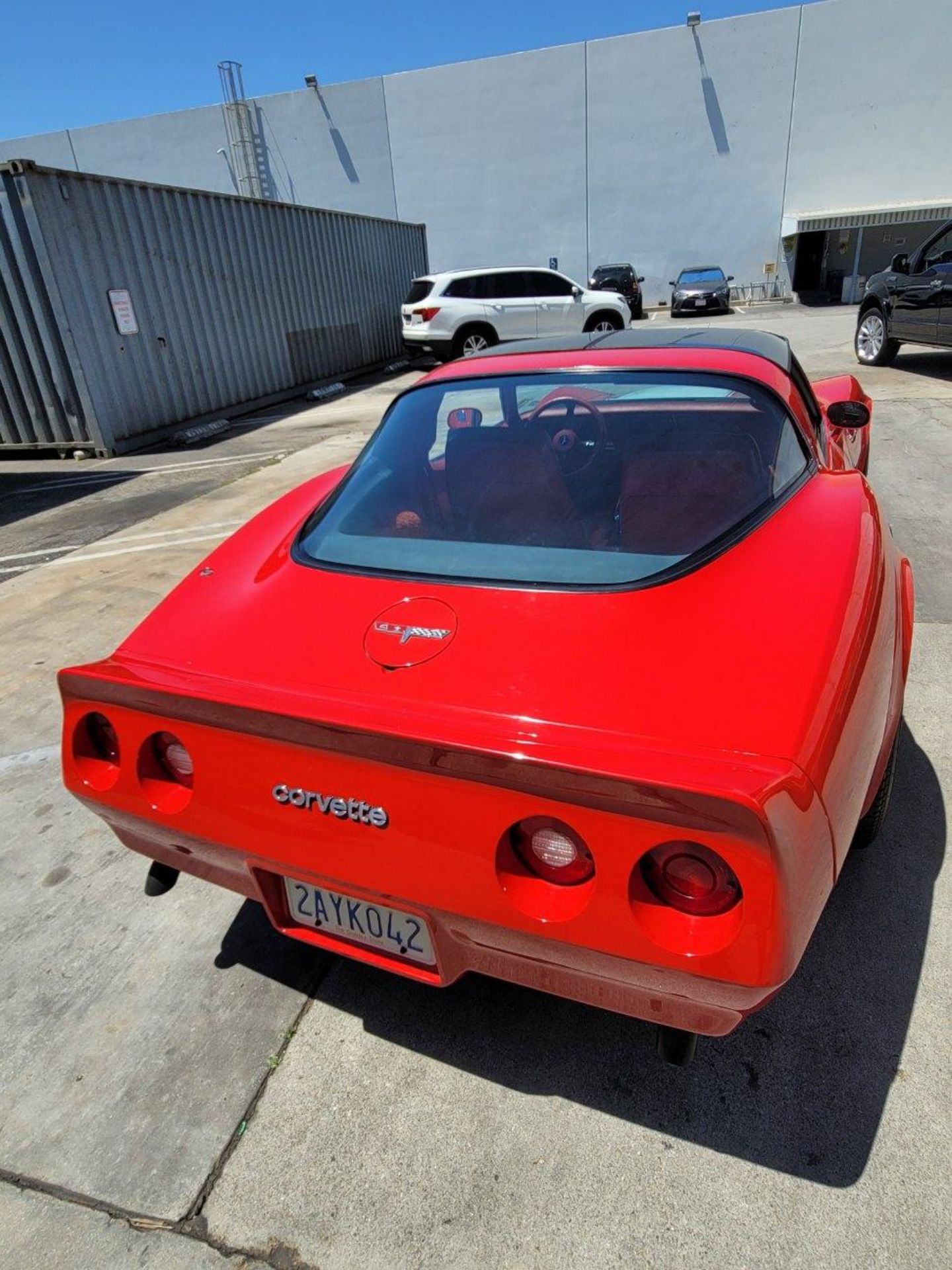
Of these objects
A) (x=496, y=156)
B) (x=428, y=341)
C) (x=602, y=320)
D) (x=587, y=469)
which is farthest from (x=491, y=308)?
(x=496, y=156)

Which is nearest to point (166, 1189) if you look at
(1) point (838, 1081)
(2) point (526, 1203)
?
(2) point (526, 1203)

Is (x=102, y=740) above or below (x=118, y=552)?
above

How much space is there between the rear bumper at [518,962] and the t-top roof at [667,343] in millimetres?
1886

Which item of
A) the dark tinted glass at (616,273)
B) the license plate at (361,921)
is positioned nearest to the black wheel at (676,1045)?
the license plate at (361,921)

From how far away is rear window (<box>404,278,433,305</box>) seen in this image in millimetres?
14695

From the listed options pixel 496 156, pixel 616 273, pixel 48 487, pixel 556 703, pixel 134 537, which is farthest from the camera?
pixel 496 156

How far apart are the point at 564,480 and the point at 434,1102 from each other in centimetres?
160

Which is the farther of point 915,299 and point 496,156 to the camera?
point 496,156

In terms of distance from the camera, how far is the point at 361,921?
66.4 inches

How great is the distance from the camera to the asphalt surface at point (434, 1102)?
153 cm

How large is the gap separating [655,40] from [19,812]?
33.5m

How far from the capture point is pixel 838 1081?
5.78ft

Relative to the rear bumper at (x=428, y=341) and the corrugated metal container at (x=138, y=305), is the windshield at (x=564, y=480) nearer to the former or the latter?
the corrugated metal container at (x=138, y=305)

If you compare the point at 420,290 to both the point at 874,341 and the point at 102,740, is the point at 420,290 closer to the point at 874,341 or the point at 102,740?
the point at 874,341
